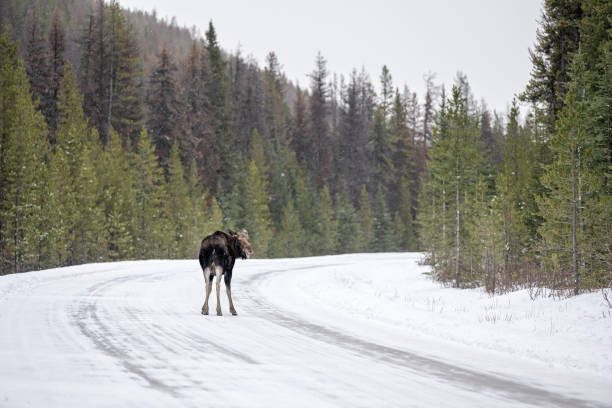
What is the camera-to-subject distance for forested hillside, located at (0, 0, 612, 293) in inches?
713

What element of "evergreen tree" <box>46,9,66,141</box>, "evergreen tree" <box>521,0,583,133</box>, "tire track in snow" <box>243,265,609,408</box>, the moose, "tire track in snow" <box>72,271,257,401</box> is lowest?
"tire track in snow" <box>243,265,609,408</box>

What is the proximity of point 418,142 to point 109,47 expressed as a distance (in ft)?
172

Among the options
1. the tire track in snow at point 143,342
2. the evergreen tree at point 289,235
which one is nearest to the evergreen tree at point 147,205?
the evergreen tree at point 289,235

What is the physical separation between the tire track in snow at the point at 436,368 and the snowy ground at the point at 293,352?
22 mm

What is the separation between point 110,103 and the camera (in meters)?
47.7

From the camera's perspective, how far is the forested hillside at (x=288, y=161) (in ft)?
59.4

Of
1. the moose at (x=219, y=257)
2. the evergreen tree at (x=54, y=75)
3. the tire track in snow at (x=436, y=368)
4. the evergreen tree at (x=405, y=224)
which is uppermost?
the evergreen tree at (x=54, y=75)

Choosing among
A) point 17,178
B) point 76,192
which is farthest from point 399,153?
point 17,178

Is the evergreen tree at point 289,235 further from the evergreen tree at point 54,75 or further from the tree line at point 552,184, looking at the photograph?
the tree line at point 552,184

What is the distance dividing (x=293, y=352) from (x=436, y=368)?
2036mm

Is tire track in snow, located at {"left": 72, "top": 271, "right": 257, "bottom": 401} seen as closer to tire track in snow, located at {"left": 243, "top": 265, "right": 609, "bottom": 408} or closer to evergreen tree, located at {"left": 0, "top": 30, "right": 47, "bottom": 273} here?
tire track in snow, located at {"left": 243, "top": 265, "right": 609, "bottom": 408}

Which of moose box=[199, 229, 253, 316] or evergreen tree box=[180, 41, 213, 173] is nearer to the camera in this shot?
moose box=[199, 229, 253, 316]

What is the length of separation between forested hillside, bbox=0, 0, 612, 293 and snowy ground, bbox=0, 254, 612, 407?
19.5ft

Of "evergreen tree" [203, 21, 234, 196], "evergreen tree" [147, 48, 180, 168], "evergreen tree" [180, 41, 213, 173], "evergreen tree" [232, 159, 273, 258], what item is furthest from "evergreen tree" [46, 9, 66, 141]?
"evergreen tree" [232, 159, 273, 258]
